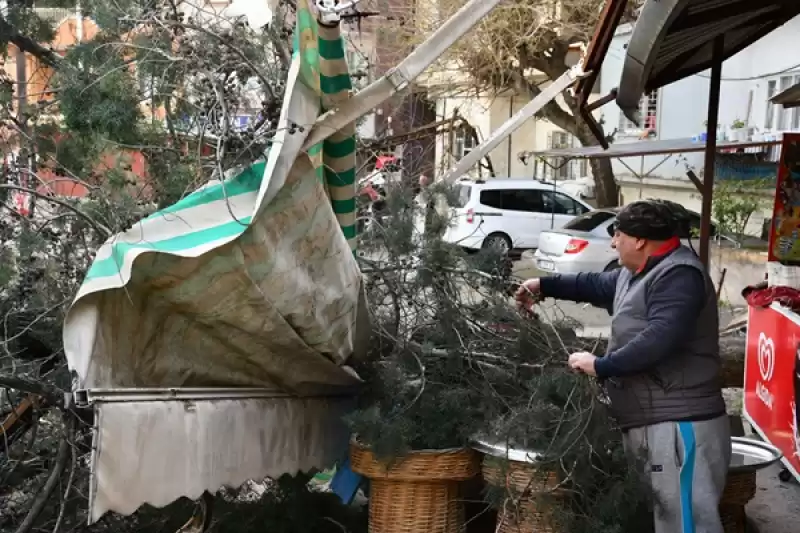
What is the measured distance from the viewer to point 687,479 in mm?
3459

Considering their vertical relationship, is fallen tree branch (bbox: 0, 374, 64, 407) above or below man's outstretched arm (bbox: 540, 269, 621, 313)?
below

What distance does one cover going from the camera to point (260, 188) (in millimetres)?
3381

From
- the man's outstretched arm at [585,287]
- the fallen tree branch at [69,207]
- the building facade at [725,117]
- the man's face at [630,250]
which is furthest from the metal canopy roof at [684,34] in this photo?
the building facade at [725,117]

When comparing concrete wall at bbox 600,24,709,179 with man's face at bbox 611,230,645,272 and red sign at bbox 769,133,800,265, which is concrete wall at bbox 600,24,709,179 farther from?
man's face at bbox 611,230,645,272

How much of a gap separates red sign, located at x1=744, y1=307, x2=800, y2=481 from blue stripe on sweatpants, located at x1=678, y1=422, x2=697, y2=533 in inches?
33.5


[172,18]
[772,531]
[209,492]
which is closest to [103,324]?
[209,492]

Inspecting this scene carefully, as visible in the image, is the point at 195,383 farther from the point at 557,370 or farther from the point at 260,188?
the point at 557,370

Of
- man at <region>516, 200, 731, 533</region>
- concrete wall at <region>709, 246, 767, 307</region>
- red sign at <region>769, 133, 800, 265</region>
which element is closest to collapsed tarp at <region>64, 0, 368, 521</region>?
man at <region>516, 200, 731, 533</region>

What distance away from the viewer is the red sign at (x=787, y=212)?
17.8 feet

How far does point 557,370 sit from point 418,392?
1.99 ft

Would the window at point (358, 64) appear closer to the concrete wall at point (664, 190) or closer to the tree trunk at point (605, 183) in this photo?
the concrete wall at point (664, 190)

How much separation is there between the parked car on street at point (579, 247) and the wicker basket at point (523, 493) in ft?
35.3

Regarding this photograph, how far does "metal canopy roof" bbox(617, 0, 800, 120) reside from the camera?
11.9ft

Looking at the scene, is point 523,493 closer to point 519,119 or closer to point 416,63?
point 416,63
